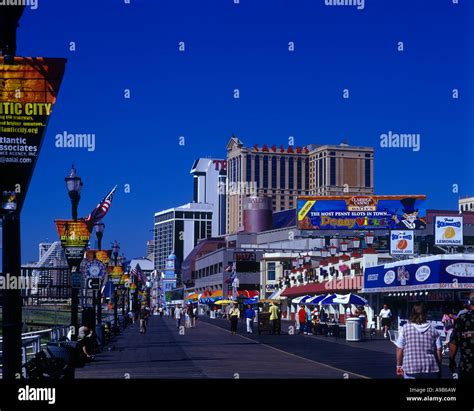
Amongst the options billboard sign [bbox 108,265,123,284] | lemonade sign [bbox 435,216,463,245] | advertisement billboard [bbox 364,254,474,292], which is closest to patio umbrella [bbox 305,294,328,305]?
advertisement billboard [bbox 364,254,474,292]

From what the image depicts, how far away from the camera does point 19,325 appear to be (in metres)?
9.61

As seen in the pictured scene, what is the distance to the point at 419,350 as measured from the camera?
1039cm

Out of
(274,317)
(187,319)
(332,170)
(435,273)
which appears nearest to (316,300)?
(274,317)

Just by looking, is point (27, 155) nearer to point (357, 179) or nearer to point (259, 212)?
point (357, 179)

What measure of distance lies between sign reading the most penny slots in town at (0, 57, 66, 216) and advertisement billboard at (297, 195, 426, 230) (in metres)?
70.9

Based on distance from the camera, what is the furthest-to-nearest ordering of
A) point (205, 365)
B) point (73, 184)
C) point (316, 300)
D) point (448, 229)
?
point (448, 229) < point (316, 300) < point (73, 184) < point (205, 365)

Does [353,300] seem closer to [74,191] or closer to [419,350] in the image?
[74,191]

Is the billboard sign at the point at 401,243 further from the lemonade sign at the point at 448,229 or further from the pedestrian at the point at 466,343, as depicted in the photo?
the pedestrian at the point at 466,343

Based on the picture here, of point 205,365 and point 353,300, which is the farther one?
point 353,300

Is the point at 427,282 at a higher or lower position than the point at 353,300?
higher

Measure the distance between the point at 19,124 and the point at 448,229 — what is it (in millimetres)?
45546

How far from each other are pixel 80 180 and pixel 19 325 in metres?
13.5

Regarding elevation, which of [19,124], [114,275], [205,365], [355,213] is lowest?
[205,365]

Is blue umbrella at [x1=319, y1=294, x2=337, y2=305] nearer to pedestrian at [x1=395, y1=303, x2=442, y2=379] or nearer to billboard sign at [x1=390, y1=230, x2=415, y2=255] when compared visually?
billboard sign at [x1=390, y1=230, x2=415, y2=255]
